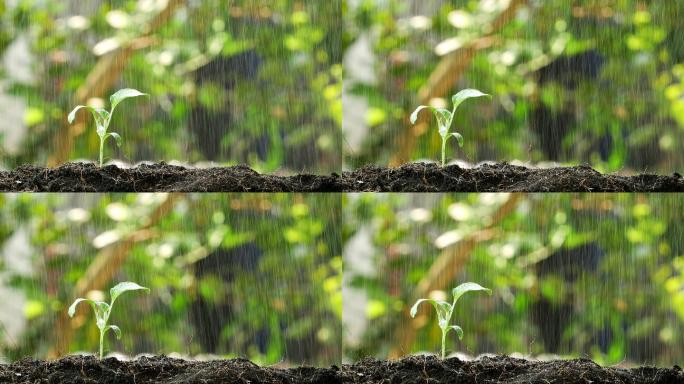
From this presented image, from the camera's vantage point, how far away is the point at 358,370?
2.42m

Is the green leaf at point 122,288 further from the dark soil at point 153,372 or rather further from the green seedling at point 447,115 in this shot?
the green seedling at point 447,115

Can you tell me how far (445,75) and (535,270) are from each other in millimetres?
770

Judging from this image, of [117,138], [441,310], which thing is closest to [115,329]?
[117,138]

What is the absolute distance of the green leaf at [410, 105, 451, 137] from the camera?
2.48 m

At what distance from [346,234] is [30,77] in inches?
51.8

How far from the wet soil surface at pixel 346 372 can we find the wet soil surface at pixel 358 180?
611 millimetres

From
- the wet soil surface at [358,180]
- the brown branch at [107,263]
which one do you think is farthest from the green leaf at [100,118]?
the brown branch at [107,263]

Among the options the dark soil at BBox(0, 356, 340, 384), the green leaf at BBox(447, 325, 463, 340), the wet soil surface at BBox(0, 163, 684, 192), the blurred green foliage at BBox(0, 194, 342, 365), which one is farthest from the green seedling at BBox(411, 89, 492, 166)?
the dark soil at BBox(0, 356, 340, 384)

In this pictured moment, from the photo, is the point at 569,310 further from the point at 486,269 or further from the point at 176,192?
the point at 176,192

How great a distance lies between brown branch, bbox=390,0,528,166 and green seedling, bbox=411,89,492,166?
37mm

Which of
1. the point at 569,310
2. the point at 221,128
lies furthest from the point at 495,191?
the point at 221,128

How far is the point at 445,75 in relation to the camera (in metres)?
2.49

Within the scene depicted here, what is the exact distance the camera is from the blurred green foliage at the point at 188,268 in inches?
95.9

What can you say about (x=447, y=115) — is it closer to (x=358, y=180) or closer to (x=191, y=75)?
(x=358, y=180)
